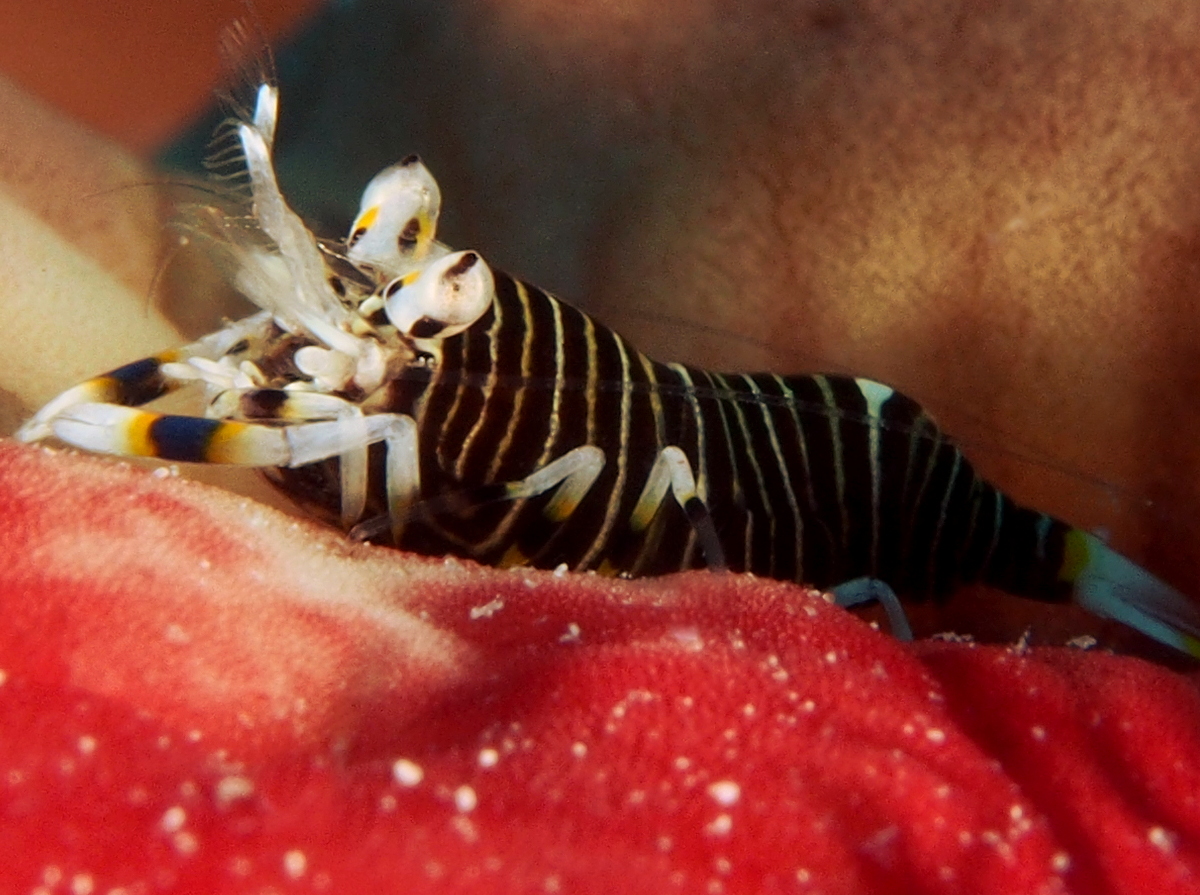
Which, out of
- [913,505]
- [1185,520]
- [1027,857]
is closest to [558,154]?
[913,505]

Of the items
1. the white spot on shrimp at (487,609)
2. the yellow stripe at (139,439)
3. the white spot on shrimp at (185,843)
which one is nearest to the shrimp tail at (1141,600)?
the white spot on shrimp at (487,609)

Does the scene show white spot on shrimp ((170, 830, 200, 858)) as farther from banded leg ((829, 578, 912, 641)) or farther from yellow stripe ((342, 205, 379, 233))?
banded leg ((829, 578, 912, 641))

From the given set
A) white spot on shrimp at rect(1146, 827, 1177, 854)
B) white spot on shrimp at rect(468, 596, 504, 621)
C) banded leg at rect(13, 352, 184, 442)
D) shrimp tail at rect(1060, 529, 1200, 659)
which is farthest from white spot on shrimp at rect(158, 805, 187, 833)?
shrimp tail at rect(1060, 529, 1200, 659)

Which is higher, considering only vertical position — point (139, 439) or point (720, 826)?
point (720, 826)

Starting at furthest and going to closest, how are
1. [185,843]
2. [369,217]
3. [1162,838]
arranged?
[369,217] → [1162,838] → [185,843]

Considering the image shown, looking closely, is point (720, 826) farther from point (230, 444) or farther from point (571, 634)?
point (230, 444)

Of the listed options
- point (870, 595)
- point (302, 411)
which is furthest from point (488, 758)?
point (870, 595)
